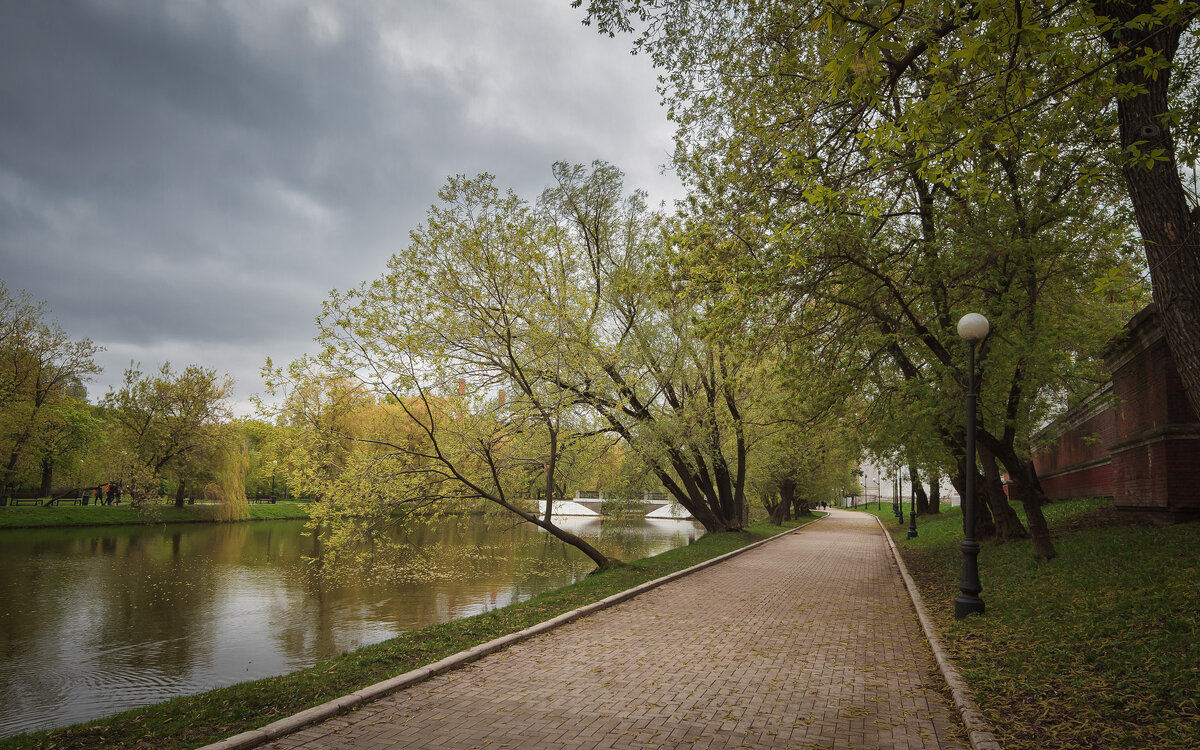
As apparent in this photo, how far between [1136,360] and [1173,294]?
948 centimetres

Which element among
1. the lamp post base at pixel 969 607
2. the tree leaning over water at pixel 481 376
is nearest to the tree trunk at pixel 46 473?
the tree leaning over water at pixel 481 376

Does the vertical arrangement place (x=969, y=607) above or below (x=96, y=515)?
above

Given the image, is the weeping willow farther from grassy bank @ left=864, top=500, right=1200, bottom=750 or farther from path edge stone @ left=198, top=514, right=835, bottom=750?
grassy bank @ left=864, top=500, right=1200, bottom=750

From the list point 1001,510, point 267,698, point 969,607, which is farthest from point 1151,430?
point 267,698

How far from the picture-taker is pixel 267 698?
5.82 meters

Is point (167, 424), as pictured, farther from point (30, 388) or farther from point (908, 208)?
point (908, 208)

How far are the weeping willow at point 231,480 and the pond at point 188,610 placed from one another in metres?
12.6

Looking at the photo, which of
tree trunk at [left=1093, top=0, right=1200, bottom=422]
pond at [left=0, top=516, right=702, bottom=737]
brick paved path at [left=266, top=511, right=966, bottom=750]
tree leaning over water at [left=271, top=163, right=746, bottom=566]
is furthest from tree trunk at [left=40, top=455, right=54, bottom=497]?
tree trunk at [left=1093, top=0, right=1200, bottom=422]

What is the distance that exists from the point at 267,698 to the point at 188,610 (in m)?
10.2

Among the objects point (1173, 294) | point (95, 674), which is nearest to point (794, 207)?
point (1173, 294)

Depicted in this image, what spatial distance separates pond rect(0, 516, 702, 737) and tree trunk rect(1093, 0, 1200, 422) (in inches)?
428

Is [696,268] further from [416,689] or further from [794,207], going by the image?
[416,689]

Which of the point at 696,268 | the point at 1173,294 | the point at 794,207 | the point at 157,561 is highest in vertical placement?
the point at 794,207

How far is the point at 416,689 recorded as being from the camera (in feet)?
19.7
